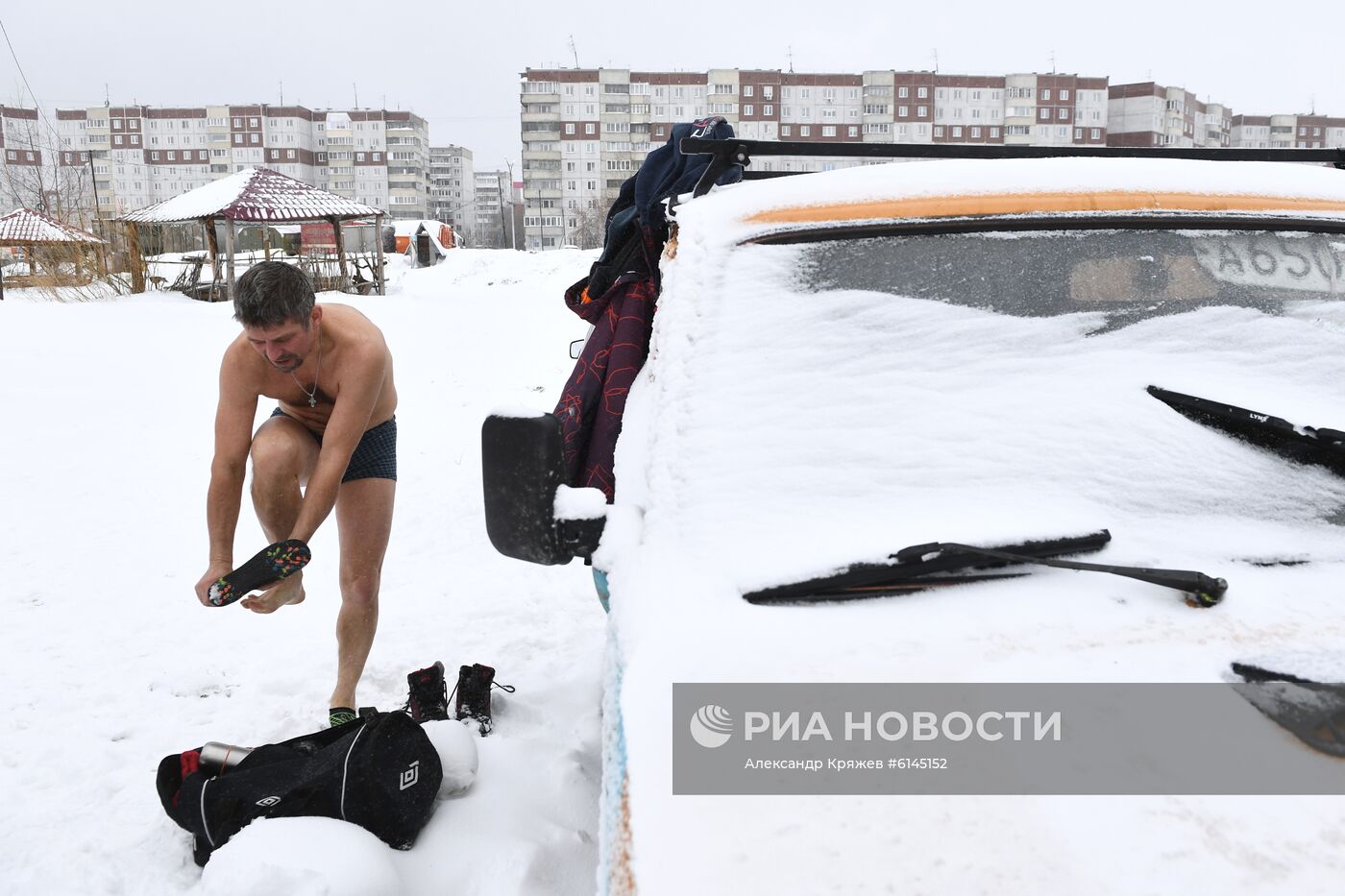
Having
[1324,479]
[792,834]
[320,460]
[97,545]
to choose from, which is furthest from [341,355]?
[97,545]

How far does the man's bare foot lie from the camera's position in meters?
2.78

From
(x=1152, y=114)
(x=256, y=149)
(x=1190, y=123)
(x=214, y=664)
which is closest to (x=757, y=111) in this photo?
(x=1152, y=114)

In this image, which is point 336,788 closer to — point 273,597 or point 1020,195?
point 273,597

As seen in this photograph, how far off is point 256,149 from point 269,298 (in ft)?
352

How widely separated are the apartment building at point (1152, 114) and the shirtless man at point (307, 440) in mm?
84236

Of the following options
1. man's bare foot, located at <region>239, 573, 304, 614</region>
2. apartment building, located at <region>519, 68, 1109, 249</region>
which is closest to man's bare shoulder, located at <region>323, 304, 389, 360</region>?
man's bare foot, located at <region>239, 573, 304, 614</region>

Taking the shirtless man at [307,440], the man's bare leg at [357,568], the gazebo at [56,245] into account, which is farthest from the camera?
the gazebo at [56,245]

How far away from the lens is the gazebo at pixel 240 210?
20.3 m

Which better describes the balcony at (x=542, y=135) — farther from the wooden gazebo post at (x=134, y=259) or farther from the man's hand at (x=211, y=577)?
the man's hand at (x=211, y=577)

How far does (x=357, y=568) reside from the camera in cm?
337

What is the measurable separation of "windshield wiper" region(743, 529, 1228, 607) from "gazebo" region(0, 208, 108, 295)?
69.2 ft

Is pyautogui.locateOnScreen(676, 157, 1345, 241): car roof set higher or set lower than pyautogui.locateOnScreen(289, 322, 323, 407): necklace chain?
higher

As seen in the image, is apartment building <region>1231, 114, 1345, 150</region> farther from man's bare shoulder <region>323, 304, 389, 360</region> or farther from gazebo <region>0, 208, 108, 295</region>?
man's bare shoulder <region>323, 304, 389, 360</region>

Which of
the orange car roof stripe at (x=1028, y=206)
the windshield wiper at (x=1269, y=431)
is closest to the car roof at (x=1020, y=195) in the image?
the orange car roof stripe at (x=1028, y=206)
